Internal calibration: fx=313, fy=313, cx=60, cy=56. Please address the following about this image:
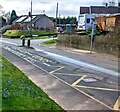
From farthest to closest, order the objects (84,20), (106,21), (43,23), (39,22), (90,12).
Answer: (43,23), (39,22), (90,12), (84,20), (106,21)

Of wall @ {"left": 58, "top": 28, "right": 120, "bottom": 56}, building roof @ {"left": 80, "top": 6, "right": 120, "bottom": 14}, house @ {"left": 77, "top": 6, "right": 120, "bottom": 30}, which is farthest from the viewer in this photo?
building roof @ {"left": 80, "top": 6, "right": 120, "bottom": 14}

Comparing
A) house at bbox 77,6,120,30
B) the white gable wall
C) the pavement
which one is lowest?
the pavement

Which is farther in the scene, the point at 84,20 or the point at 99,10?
the point at 99,10

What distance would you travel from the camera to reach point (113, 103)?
10.9 meters

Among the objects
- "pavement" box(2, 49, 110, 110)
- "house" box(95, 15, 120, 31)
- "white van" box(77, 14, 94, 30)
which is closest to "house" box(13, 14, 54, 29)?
"white van" box(77, 14, 94, 30)

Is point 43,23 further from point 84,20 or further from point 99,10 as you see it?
point 84,20

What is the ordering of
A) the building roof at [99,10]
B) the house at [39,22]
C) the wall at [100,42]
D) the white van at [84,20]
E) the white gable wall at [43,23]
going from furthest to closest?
1. the white gable wall at [43,23]
2. the house at [39,22]
3. the building roof at [99,10]
4. the white van at [84,20]
5. the wall at [100,42]

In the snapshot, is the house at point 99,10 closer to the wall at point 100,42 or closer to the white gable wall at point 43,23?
the white gable wall at point 43,23

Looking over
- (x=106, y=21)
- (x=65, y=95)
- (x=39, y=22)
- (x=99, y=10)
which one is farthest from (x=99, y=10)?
(x=65, y=95)

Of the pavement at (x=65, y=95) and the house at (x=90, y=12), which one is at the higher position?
the house at (x=90, y=12)

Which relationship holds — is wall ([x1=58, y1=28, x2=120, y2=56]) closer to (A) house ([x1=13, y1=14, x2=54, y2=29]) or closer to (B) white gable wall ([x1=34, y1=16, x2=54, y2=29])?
(A) house ([x1=13, y1=14, x2=54, y2=29])

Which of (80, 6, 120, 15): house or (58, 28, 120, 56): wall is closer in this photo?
(58, 28, 120, 56): wall

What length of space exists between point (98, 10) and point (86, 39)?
4466 centimetres

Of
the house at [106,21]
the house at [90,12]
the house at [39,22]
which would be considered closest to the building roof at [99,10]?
the house at [90,12]
